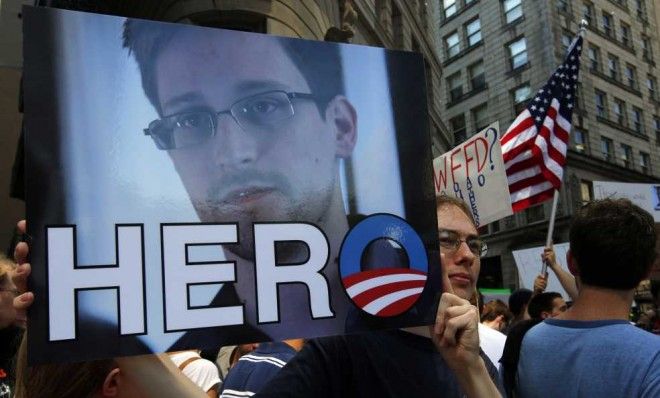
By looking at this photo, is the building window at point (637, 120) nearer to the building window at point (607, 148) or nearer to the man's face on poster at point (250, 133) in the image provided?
the building window at point (607, 148)

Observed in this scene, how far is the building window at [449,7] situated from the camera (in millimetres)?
39344

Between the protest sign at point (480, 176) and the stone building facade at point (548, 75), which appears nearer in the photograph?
the protest sign at point (480, 176)

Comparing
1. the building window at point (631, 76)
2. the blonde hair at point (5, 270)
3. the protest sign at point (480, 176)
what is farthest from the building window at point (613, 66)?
the blonde hair at point (5, 270)

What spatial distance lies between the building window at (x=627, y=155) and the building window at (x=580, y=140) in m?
4.09

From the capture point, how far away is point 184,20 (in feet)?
26.6

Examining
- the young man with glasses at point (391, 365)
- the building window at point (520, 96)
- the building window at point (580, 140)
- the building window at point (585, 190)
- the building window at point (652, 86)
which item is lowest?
the young man with glasses at point (391, 365)

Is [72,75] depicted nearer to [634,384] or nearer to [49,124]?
[49,124]

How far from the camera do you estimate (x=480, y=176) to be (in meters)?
4.78

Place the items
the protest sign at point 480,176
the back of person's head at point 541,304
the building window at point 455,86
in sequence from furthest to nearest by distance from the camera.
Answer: the building window at point 455,86, the back of person's head at point 541,304, the protest sign at point 480,176

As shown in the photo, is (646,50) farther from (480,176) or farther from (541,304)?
(480,176)

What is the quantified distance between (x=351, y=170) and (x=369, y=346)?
0.47 meters

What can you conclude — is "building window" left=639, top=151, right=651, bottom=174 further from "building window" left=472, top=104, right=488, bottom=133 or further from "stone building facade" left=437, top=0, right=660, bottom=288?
"building window" left=472, top=104, right=488, bottom=133

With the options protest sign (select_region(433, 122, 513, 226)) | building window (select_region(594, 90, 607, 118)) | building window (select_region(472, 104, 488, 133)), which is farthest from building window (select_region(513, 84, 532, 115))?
protest sign (select_region(433, 122, 513, 226))

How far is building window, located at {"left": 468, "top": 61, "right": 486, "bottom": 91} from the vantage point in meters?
37.4
